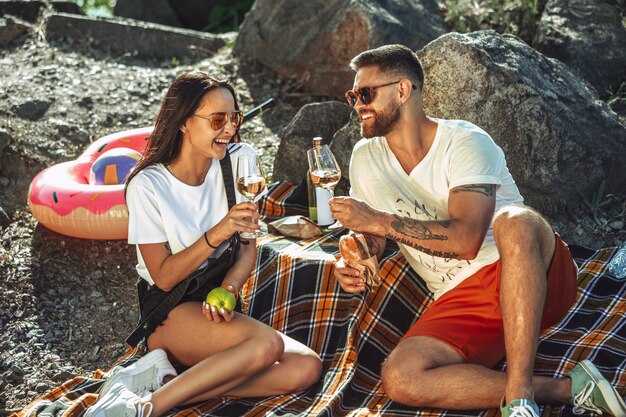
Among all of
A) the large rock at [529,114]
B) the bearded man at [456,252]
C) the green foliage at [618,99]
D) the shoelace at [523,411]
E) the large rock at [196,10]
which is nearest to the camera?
the shoelace at [523,411]

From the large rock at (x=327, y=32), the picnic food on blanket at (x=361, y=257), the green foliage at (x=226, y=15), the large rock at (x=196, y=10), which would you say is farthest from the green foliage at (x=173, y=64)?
the picnic food on blanket at (x=361, y=257)

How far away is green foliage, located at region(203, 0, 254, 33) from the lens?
10.8 metres

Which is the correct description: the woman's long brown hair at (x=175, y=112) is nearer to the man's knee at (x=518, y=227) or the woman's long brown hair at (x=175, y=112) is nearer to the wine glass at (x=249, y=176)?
the wine glass at (x=249, y=176)

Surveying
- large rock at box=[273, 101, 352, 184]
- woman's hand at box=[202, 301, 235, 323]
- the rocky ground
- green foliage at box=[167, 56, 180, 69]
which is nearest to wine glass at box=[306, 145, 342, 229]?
woman's hand at box=[202, 301, 235, 323]

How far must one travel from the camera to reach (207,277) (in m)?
3.94

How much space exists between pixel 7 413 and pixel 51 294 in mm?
1148

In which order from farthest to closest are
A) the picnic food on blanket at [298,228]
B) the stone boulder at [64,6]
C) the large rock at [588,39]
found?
1. the stone boulder at [64,6]
2. the large rock at [588,39]
3. the picnic food on blanket at [298,228]

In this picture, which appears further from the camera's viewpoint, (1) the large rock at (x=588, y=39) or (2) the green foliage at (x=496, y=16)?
(2) the green foliage at (x=496, y=16)

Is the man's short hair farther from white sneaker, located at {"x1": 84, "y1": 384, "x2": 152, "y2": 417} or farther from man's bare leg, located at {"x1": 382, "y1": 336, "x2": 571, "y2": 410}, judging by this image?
white sneaker, located at {"x1": 84, "y1": 384, "x2": 152, "y2": 417}

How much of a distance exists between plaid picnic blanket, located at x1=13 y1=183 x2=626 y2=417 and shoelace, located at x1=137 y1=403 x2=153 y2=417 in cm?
15

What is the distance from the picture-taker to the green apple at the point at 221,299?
3.81m

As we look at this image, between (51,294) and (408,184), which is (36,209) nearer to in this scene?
(51,294)

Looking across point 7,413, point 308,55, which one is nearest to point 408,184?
point 7,413

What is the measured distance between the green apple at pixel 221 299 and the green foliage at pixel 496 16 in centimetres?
432
